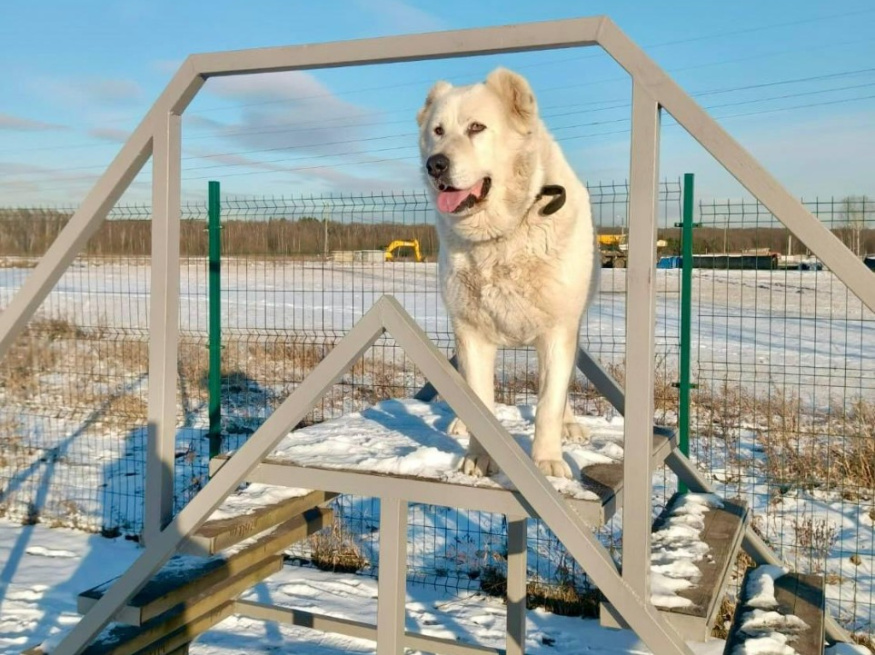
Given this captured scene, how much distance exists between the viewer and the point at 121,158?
7.86 ft

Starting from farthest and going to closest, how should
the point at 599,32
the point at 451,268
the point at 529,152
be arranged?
the point at 451,268, the point at 529,152, the point at 599,32

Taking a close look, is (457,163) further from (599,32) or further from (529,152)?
(599,32)

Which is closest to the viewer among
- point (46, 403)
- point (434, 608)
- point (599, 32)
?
point (599, 32)

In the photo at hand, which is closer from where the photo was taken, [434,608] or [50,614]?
[50,614]

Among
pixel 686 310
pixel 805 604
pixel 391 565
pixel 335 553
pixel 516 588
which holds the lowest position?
pixel 335 553

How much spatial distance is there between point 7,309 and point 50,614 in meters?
2.30

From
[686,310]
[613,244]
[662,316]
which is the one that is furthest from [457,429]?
[662,316]

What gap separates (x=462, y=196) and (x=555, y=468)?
3.06 feet

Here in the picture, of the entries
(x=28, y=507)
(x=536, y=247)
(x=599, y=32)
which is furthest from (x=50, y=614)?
(x=599, y=32)

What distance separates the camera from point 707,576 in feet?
6.89

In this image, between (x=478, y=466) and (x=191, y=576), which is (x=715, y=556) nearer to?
(x=478, y=466)

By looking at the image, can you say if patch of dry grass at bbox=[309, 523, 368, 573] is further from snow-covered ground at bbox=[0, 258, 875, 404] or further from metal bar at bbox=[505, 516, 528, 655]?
metal bar at bbox=[505, 516, 528, 655]

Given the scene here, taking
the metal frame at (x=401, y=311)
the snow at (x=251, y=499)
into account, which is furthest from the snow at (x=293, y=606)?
the metal frame at (x=401, y=311)

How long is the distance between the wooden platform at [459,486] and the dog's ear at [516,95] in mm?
1153
